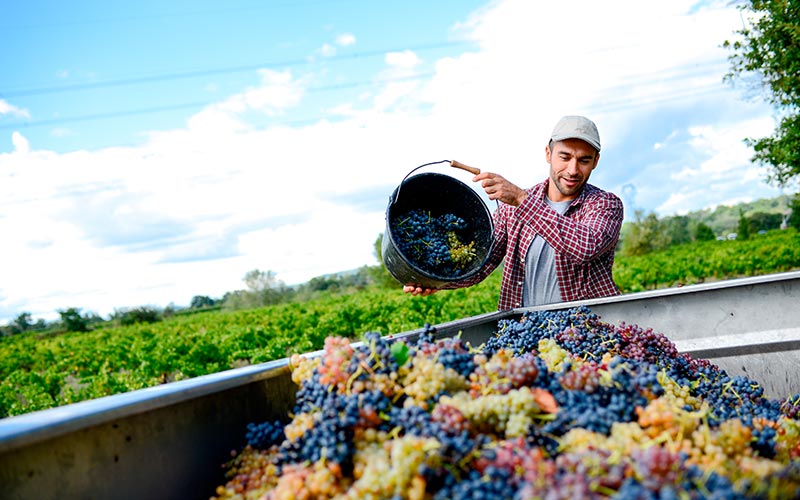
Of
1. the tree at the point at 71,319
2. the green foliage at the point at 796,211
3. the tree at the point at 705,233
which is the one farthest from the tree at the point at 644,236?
the tree at the point at 71,319

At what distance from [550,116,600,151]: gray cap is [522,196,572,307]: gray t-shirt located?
17.9 inches

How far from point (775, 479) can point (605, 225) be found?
106 inches

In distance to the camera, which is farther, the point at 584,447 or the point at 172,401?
the point at 172,401

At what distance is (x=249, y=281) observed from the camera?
65812 mm

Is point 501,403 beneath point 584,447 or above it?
above

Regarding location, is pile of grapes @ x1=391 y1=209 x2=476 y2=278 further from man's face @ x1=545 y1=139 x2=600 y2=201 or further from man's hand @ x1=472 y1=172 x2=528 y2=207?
man's face @ x1=545 y1=139 x2=600 y2=201

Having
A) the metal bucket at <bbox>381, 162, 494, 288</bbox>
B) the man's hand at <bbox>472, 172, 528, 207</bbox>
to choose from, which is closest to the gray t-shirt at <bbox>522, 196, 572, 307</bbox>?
the man's hand at <bbox>472, 172, 528, 207</bbox>

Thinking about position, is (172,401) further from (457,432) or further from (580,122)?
(580,122)

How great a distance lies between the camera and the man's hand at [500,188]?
3484 millimetres

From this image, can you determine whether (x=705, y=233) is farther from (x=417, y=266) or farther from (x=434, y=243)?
(x=417, y=266)

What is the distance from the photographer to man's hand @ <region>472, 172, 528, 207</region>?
11.4ft

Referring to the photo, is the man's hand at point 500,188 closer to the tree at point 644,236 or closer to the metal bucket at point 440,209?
the metal bucket at point 440,209

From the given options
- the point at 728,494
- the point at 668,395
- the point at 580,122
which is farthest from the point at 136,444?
the point at 580,122

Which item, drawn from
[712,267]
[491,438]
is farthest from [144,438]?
[712,267]
